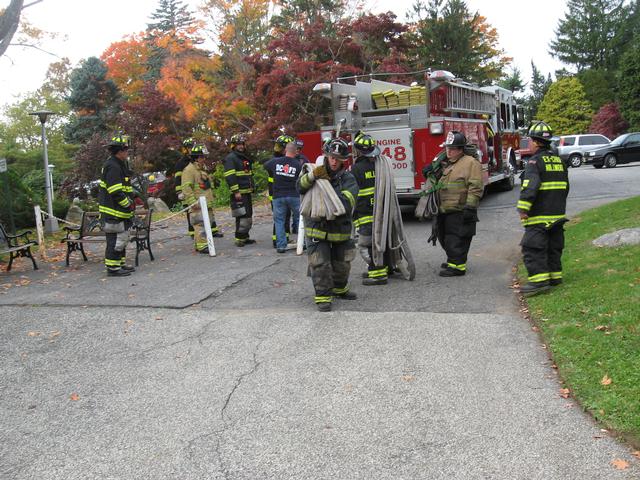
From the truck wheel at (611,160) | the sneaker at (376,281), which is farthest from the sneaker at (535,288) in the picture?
the truck wheel at (611,160)

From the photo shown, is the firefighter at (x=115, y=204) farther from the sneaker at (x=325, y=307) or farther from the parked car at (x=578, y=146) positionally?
the parked car at (x=578, y=146)

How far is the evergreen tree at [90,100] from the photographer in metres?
34.9

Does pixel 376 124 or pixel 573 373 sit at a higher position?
pixel 376 124

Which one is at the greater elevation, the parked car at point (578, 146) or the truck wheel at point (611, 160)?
the parked car at point (578, 146)

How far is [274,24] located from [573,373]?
82.7 feet

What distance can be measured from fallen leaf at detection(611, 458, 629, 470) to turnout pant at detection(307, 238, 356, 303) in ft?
12.5

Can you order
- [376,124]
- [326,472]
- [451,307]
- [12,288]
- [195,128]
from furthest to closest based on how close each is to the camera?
[195,128] → [376,124] → [12,288] → [451,307] → [326,472]

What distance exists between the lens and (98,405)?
466cm

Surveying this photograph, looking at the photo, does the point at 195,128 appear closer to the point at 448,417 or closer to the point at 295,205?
the point at 295,205

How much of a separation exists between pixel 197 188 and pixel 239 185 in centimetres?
81

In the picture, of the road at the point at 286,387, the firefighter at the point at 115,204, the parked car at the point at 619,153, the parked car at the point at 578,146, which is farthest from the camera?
the parked car at the point at 578,146

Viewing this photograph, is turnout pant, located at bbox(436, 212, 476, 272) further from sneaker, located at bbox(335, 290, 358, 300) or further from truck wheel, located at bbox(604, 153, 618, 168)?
truck wheel, located at bbox(604, 153, 618, 168)

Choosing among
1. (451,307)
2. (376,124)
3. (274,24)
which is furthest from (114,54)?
(451,307)

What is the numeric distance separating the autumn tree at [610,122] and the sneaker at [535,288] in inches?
1595
